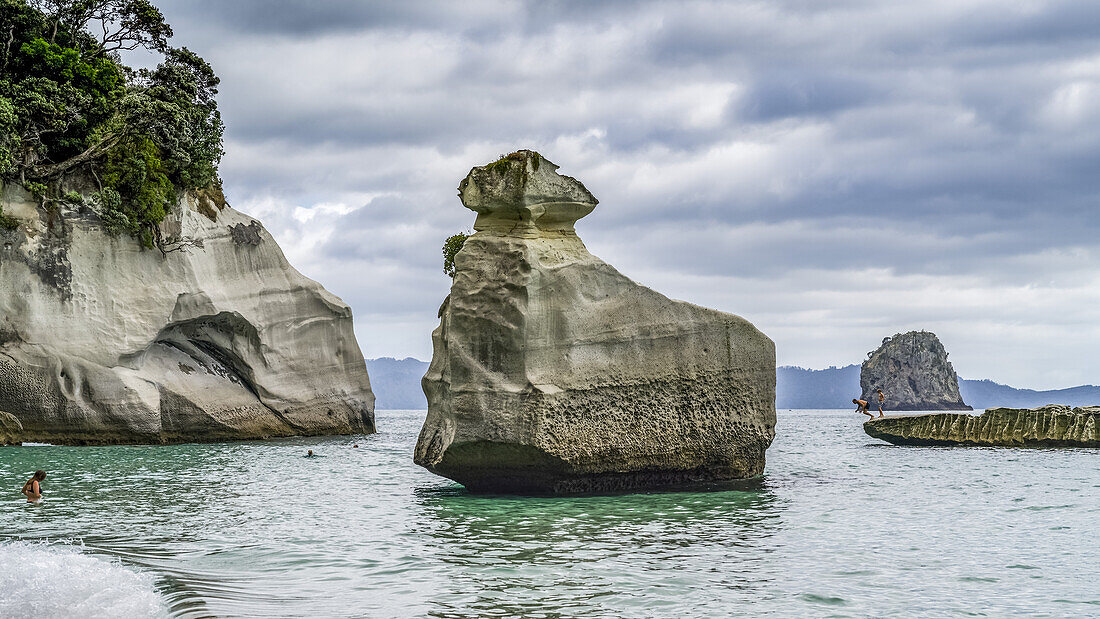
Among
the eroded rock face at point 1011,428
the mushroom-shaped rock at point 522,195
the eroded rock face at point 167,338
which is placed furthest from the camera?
the eroded rock face at point 1011,428

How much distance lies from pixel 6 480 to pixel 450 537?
40.6ft

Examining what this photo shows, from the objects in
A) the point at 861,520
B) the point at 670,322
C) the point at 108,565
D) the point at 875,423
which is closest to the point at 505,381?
the point at 670,322

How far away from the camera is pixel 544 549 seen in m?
12.9

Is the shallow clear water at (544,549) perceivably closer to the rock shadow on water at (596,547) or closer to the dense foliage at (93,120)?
the rock shadow on water at (596,547)

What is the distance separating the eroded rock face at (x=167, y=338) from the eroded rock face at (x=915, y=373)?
355ft

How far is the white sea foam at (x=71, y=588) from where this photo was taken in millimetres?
9125

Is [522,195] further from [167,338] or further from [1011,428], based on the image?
[1011,428]

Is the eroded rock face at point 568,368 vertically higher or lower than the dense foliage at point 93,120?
lower

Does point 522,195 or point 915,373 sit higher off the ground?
point 915,373

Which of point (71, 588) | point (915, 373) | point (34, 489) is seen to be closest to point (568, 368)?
point (71, 588)

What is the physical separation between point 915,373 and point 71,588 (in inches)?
5512

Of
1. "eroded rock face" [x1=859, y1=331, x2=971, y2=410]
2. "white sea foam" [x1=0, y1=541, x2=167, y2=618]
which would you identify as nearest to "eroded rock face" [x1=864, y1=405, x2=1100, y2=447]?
"white sea foam" [x1=0, y1=541, x2=167, y2=618]

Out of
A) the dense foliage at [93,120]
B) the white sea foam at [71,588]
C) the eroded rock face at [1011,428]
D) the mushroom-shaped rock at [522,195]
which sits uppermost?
the dense foliage at [93,120]

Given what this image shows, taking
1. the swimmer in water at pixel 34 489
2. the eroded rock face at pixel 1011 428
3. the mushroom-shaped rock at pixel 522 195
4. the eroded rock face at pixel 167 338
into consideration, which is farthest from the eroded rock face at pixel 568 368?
the eroded rock face at pixel 1011 428
